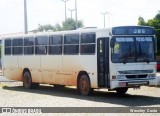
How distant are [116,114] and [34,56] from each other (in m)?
11.8

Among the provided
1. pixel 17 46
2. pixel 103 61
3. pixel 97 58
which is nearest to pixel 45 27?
pixel 17 46

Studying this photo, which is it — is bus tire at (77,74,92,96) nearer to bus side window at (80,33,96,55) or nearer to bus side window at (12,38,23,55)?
bus side window at (80,33,96,55)

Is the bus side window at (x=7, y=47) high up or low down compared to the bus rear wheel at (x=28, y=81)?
up

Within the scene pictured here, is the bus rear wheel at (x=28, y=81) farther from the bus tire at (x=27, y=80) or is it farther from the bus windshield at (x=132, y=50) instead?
the bus windshield at (x=132, y=50)

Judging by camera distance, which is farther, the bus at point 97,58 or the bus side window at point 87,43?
the bus side window at point 87,43

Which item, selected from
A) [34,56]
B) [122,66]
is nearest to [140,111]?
[122,66]

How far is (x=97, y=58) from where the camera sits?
19641 millimetres

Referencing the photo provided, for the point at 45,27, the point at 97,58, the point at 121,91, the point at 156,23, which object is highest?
the point at 45,27

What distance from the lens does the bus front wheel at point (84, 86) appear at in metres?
20.3

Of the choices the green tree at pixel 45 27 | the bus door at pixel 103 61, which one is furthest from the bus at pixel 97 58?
the green tree at pixel 45 27

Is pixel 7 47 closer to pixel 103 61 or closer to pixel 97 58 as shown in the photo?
pixel 97 58

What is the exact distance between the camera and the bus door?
62.7 feet

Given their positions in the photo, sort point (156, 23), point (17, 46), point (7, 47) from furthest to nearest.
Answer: point (156, 23) → point (7, 47) → point (17, 46)

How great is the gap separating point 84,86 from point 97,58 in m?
1.59
